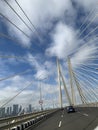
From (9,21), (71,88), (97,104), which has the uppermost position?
(71,88)

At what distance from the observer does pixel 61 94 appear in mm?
→ 63125

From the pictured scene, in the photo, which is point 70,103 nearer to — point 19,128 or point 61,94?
point 61,94

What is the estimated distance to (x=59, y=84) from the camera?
62969mm

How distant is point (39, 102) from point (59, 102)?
18267mm

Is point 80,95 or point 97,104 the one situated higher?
point 80,95

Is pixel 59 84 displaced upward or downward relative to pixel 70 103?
upward

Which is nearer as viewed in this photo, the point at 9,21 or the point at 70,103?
the point at 9,21

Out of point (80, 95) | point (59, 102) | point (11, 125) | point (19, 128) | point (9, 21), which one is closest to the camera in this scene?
point (11, 125)

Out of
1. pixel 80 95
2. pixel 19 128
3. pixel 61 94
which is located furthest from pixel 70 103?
pixel 19 128

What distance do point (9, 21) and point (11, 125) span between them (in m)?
7.04

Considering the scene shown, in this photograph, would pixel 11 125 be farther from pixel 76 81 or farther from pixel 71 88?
pixel 71 88

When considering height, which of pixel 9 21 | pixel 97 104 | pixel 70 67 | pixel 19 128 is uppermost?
pixel 70 67

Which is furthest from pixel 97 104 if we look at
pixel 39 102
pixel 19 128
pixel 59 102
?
pixel 19 128

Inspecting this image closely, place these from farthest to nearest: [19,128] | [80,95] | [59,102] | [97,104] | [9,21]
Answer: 1. [59,102]
2. [80,95]
3. [97,104]
4. [9,21]
5. [19,128]
